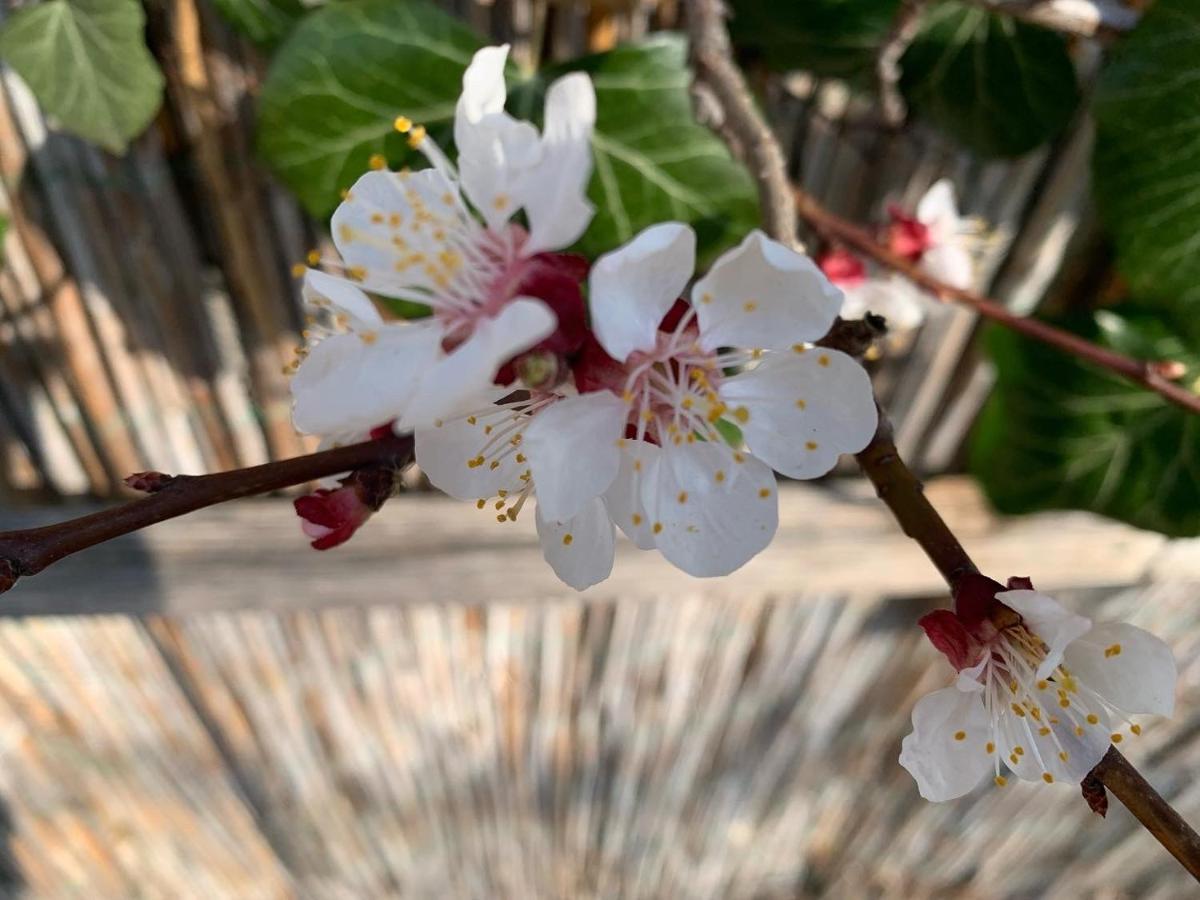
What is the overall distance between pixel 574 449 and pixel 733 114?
35cm

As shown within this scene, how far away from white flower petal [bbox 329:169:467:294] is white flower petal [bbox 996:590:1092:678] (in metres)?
0.27

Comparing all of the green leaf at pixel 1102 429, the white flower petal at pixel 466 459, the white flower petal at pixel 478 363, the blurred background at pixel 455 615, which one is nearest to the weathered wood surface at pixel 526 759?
the blurred background at pixel 455 615

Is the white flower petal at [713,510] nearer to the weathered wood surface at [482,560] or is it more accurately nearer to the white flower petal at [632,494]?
the white flower petal at [632,494]

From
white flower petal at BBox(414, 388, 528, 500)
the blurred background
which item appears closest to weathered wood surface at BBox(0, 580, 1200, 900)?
the blurred background

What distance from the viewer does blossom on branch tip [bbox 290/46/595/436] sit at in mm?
300

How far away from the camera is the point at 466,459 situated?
1.32 ft

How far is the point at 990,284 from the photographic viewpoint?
926 mm

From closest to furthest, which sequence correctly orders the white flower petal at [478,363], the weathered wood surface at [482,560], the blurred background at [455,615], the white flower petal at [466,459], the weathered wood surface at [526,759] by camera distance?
the white flower petal at [478,363], the white flower petal at [466,459], the blurred background at [455,615], the weathered wood surface at [482,560], the weathered wood surface at [526,759]

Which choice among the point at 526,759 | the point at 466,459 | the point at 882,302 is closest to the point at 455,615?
the point at 526,759

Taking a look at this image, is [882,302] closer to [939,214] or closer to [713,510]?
[939,214]

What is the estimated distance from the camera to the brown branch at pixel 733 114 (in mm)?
559

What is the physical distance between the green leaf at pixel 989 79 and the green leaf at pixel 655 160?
0.24 meters

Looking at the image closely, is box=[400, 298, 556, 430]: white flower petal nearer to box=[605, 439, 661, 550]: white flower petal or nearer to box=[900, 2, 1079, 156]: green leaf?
box=[605, 439, 661, 550]: white flower petal

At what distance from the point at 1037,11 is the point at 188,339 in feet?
2.55
